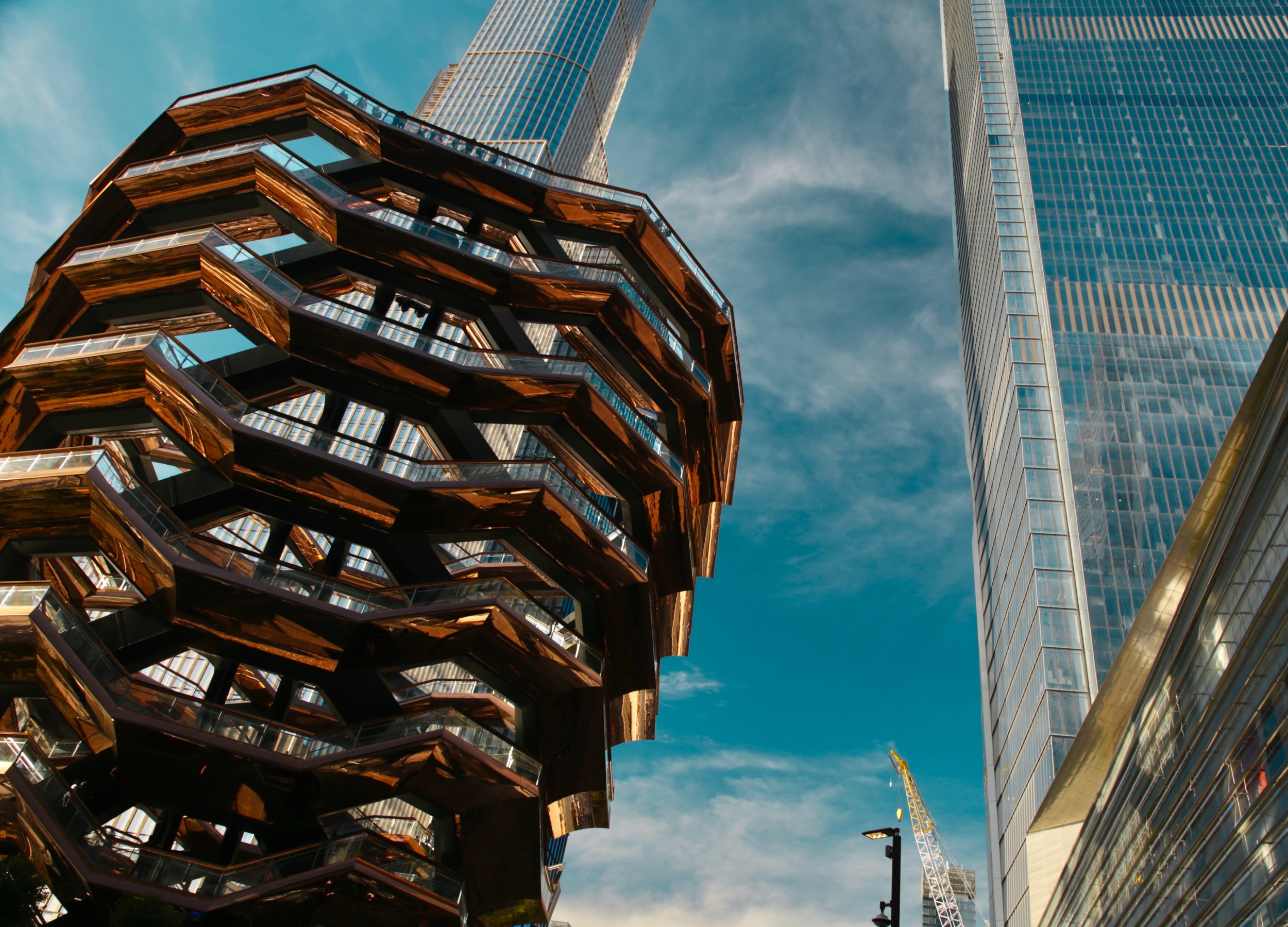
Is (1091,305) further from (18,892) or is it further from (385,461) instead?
(18,892)

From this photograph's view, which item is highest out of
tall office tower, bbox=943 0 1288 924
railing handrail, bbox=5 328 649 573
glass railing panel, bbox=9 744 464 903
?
tall office tower, bbox=943 0 1288 924

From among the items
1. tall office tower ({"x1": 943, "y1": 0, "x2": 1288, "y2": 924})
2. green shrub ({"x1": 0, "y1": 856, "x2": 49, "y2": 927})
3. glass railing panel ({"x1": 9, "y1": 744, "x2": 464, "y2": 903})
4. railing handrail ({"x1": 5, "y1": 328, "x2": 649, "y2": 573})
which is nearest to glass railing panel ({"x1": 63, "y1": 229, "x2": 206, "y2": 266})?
railing handrail ({"x1": 5, "y1": 328, "x2": 649, "y2": 573})

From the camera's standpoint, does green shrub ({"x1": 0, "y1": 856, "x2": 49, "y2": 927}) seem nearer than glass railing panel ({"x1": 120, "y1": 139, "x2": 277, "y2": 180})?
Yes

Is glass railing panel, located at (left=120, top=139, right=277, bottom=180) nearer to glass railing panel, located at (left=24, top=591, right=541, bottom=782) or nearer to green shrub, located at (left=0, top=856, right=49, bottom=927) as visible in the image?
glass railing panel, located at (left=24, top=591, right=541, bottom=782)

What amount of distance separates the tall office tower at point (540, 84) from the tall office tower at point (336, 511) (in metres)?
108

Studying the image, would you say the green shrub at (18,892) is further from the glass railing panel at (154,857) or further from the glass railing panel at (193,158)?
the glass railing panel at (193,158)

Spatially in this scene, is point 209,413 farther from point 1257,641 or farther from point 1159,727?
point 1159,727

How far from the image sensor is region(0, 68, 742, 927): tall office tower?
30891mm

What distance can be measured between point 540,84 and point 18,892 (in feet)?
557

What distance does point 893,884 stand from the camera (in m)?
19.4

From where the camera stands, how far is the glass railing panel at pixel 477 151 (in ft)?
152

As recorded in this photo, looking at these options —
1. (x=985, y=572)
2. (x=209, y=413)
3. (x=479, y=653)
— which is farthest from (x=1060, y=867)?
(x=209, y=413)

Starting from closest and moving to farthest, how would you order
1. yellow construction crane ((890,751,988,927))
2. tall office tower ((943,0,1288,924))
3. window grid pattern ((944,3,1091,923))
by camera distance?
1. window grid pattern ((944,3,1091,923))
2. tall office tower ((943,0,1288,924))
3. yellow construction crane ((890,751,988,927))

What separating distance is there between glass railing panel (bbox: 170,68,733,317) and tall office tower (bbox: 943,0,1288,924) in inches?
1805
